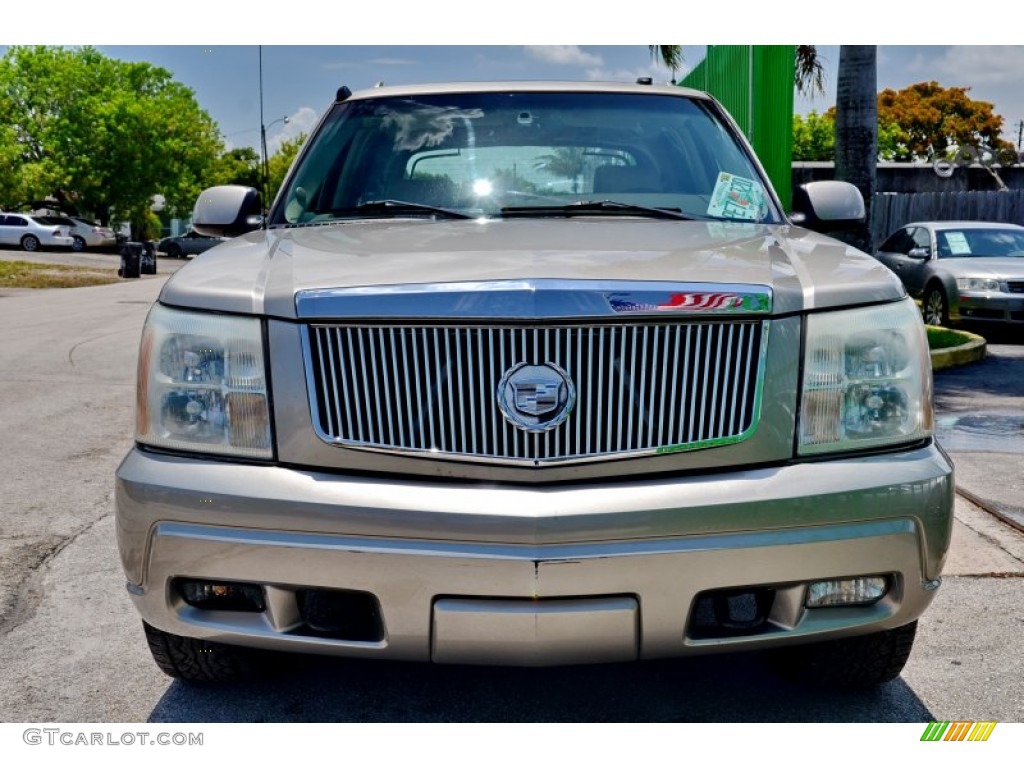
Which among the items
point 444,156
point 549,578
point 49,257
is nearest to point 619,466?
point 549,578

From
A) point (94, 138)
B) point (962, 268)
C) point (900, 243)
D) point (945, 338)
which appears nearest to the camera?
point (945, 338)

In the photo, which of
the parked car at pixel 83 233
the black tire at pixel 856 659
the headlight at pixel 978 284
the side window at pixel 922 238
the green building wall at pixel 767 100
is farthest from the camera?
the parked car at pixel 83 233

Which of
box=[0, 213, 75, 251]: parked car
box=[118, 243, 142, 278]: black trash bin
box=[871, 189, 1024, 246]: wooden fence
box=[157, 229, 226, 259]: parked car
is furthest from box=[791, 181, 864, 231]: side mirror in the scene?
box=[157, 229, 226, 259]: parked car

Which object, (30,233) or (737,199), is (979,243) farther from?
(30,233)

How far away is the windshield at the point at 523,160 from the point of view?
393 centimetres

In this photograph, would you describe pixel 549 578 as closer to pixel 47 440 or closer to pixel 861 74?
pixel 47 440

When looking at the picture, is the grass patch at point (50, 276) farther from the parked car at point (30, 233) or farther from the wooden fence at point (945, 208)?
the wooden fence at point (945, 208)

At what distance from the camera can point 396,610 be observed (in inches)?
105

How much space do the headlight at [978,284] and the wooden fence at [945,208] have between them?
10.1m

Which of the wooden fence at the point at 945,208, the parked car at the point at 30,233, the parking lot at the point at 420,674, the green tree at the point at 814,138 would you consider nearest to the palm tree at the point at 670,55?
the wooden fence at the point at 945,208

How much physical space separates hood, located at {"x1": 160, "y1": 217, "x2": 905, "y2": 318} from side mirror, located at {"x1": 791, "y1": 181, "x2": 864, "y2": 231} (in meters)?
0.86

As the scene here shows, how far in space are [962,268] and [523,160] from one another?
1088cm

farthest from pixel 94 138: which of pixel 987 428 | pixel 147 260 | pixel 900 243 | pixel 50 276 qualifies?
pixel 987 428

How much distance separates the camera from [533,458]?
270 cm
